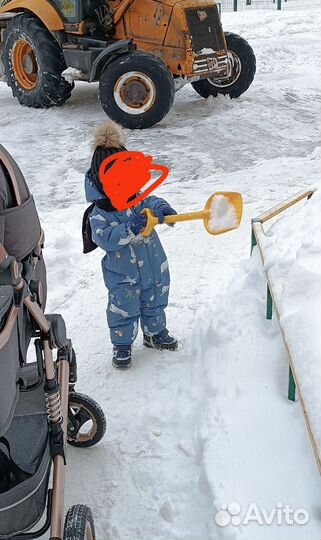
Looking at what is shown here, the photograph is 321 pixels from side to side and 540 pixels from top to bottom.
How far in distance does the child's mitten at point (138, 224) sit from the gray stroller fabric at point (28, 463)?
99cm

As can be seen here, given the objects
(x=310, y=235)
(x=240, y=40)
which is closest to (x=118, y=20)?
(x=240, y=40)

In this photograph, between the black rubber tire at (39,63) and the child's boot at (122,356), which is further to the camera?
the black rubber tire at (39,63)

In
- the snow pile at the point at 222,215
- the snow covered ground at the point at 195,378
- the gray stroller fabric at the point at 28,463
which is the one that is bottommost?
the snow covered ground at the point at 195,378

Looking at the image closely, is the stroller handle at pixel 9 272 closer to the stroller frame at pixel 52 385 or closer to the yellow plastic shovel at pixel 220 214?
the stroller frame at pixel 52 385

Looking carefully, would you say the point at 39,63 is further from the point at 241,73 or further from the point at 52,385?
the point at 52,385

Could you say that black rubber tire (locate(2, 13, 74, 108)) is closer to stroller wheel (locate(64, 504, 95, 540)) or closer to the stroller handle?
the stroller handle

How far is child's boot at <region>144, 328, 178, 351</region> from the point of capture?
364 cm

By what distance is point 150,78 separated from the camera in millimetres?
7629

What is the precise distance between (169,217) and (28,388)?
1086mm

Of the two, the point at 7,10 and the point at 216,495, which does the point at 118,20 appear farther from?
the point at 216,495

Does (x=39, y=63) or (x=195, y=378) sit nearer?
(x=195, y=378)

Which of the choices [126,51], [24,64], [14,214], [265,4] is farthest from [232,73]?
[265,4]

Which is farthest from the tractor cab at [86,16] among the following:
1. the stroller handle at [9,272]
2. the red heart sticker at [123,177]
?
the stroller handle at [9,272]

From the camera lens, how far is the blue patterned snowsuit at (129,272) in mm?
3271
